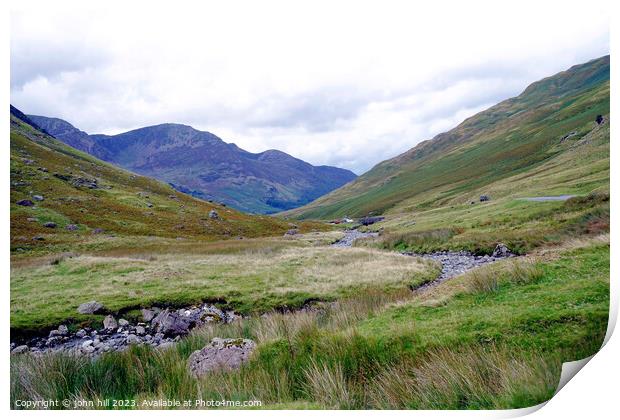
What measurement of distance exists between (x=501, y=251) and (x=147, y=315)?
23.5m

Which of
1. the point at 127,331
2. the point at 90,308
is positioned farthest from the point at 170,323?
the point at 90,308

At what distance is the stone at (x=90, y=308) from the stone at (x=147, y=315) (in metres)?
1.88

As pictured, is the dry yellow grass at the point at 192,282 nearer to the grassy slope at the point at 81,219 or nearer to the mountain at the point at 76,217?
the grassy slope at the point at 81,219

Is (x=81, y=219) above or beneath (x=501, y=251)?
above

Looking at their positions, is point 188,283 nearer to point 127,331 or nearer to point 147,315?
point 147,315

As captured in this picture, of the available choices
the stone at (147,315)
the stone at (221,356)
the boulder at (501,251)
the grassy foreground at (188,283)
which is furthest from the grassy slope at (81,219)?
the boulder at (501,251)

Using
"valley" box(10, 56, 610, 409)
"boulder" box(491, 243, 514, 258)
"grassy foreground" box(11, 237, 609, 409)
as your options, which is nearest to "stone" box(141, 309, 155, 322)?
"valley" box(10, 56, 610, 409)

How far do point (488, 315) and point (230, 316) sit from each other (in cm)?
1187

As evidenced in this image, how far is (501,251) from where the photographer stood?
2530cm

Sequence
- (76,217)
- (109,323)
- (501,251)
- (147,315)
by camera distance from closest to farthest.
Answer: (109,323)
(147,315)
(501,251)
(76,217)

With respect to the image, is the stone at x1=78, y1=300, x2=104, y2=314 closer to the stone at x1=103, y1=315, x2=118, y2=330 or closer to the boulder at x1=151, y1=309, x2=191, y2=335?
the stone at x1=103, y1=315, x2=118, y2=330

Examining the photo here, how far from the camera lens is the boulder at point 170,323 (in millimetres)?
14492

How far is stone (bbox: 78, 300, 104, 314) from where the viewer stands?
620 inches

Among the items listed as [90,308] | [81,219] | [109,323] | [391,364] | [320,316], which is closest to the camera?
[391,364]
